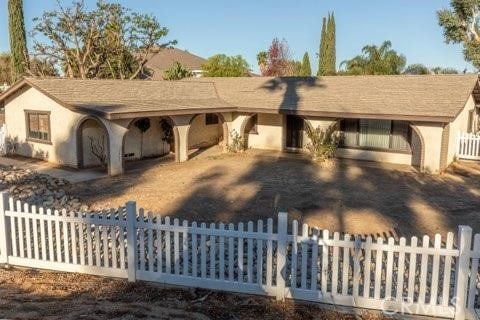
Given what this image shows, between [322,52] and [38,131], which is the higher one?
[322,52]

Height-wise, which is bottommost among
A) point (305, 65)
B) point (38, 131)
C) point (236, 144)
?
point (236, 144)

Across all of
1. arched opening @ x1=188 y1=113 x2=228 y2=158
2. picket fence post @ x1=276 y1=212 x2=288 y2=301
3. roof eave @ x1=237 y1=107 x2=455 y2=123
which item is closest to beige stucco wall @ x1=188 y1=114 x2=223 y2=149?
arched opening @ x1=188 y1=113 x2=228 y2=158

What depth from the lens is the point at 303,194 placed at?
13.4 meters

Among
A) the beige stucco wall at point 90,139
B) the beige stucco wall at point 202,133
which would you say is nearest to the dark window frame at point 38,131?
the beige stucco wall at point 90,139

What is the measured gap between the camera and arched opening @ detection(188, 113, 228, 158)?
74.7ft

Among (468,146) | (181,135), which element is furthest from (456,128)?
(181,135)

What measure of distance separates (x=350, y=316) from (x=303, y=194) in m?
7.78

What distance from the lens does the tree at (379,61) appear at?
43.2 metres

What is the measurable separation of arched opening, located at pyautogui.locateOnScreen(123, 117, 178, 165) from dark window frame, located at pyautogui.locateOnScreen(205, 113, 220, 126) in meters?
3.11

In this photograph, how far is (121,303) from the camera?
5.78 meters

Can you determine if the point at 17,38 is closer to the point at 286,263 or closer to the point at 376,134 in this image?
the point at 376,134

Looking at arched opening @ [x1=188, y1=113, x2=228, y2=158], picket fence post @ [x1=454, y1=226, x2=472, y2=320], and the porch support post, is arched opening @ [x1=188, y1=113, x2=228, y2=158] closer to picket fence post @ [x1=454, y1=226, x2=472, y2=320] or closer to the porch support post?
the porch support post

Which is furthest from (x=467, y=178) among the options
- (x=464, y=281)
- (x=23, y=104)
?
(x=23, y=104)

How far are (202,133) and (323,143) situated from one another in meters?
7.88
